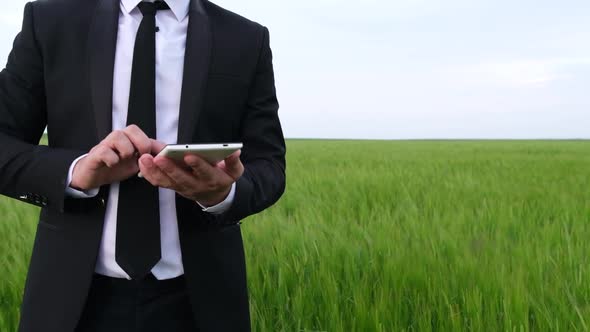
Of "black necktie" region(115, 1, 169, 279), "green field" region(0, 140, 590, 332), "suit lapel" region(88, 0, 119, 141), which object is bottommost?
"green field" region(0, 140, 590, 332)

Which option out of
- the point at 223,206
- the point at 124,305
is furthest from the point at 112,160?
the point at 124,305

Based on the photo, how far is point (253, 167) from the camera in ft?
3.77

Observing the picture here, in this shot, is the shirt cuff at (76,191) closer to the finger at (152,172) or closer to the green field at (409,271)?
the finger at (152,172)

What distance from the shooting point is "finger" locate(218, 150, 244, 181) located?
84 centimetres

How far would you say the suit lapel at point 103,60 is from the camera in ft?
3.32

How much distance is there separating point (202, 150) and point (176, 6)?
477mm

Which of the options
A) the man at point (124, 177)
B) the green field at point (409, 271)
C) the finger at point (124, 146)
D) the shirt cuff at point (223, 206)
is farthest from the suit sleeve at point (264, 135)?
the green field at point (409, 271)

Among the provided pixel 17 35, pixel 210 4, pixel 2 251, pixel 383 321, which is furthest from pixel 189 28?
pixel 2 251

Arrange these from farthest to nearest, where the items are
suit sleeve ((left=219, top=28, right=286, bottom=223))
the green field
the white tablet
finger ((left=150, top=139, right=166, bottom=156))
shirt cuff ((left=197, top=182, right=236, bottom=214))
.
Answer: the green field → suit sleeve ((left=219, top=28, right=286, bottom=223)) → shirt cuff ((left=197, top=182, right=236, bottom=214)) → finger ((left=150, top=139, right=166, bottom=156)) → the white tablet

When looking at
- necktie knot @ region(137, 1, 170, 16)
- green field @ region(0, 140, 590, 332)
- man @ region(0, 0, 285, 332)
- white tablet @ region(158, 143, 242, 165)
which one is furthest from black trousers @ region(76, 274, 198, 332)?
green field @ region(0, 140, 590, 332)

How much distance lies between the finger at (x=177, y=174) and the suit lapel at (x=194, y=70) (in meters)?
0.21

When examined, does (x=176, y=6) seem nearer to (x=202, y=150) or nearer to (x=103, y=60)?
(x=103, y=60)

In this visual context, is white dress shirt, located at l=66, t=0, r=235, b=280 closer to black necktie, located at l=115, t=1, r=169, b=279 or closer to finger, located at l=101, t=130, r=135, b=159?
black necktie, located at l=115, t=1, r=169, b=279

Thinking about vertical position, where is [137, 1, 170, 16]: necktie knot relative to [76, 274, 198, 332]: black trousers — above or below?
above
